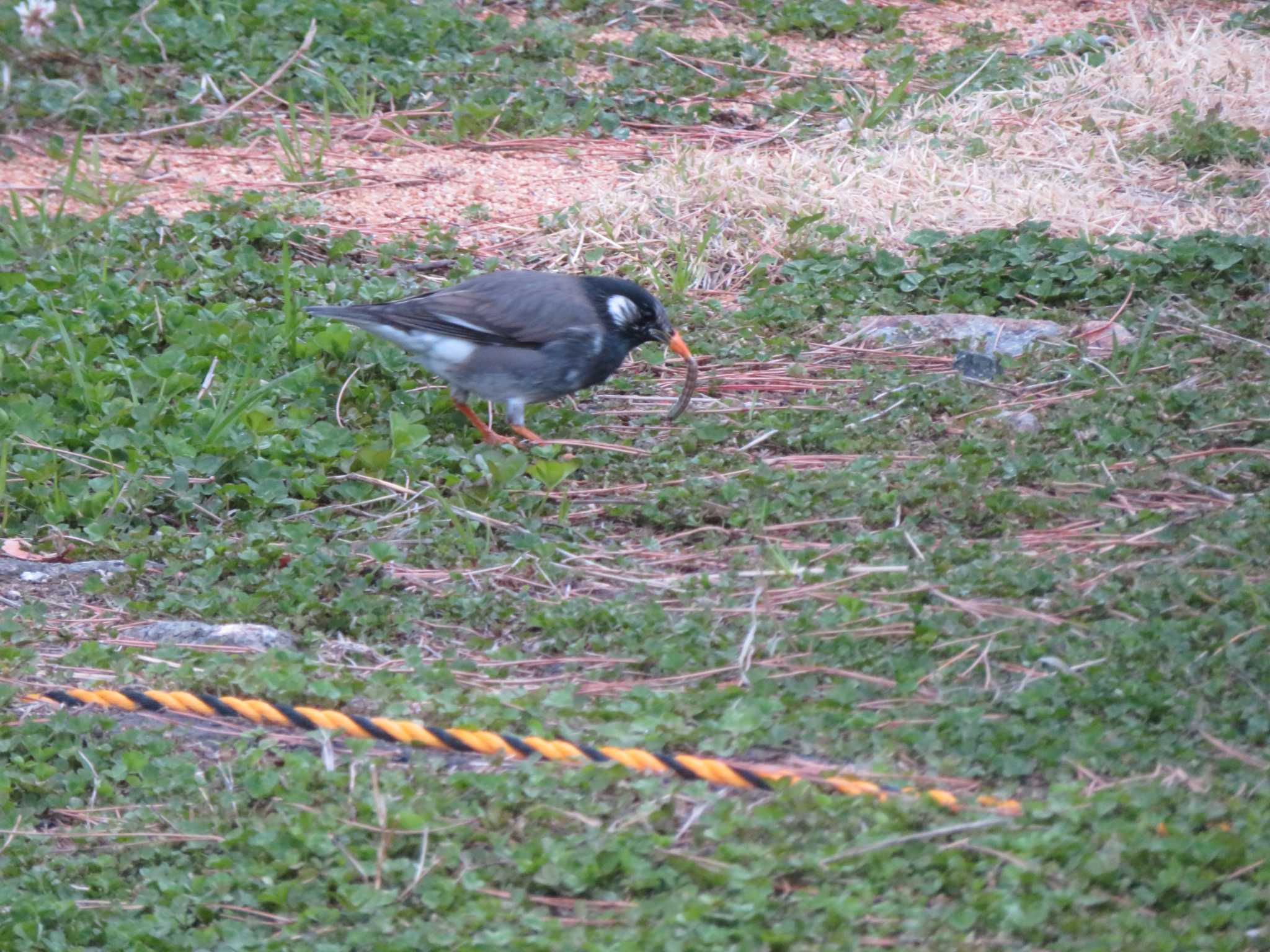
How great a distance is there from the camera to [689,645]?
4.28 metres

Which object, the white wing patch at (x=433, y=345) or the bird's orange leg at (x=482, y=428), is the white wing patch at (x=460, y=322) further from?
the bird's orange leg at (x=482, y=428)

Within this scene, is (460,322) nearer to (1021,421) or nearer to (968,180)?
(1021,421)

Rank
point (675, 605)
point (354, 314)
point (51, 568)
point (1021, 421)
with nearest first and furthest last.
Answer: point (675, 605), point (51, 568), point (1021, 421), point (354, 314)

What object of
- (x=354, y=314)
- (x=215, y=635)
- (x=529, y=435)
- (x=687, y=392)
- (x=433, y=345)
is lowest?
(x=529, y=435)

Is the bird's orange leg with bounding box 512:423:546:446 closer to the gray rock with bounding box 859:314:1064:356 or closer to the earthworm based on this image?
the earthworm

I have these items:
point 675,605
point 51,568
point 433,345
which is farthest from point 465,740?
point 433,345

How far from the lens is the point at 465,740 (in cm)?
382

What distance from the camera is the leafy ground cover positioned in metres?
3.34

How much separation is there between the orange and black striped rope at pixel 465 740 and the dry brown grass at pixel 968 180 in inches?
147

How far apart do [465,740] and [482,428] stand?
2.42 m

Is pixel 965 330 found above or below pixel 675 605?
below

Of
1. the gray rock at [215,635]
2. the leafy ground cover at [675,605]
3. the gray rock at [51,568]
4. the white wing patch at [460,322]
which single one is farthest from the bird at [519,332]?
the gray rock at [215,635]

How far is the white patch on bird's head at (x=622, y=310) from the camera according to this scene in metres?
6.05

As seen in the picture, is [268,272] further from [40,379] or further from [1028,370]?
[1028,370]
